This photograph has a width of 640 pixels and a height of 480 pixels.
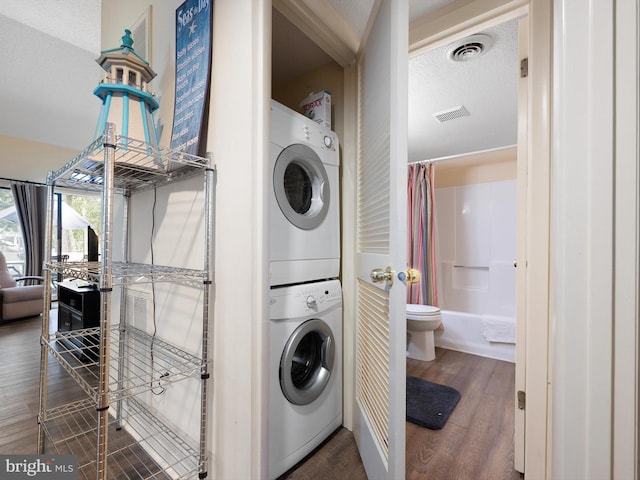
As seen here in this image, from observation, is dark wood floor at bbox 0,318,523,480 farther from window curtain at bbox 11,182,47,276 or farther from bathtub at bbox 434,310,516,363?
window curtain at bbox 11,182,47,276

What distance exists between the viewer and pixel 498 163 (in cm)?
336

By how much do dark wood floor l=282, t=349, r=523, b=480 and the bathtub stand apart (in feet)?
2.07

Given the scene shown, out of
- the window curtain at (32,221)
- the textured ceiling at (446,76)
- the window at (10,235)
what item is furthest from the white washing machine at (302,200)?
the window at (10,235)

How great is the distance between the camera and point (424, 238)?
3.14m

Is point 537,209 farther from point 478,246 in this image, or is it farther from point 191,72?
point 478,246

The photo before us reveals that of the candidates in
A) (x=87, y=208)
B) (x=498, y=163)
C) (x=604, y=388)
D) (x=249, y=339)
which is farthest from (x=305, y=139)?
(x=87, y=208)

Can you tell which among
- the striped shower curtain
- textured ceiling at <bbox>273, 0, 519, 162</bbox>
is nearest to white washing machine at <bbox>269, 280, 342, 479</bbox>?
textured ceiling at <bbox>273, 0, 519, 162</bbox>

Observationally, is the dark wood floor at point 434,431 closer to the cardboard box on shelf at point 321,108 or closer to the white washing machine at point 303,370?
the white washing machine at point 303,370

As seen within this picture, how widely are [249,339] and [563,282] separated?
2.80 ft

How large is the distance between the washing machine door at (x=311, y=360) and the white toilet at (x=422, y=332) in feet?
4.64

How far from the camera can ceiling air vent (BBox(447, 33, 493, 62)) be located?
5.25 ft

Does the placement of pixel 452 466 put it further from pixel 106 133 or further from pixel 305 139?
pixel 106 133

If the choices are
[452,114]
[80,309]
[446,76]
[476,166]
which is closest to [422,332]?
[452,114]

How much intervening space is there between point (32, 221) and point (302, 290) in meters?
5.70
